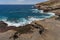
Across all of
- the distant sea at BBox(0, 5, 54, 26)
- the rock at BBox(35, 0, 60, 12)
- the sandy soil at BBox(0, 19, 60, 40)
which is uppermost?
the sandy soil at BBox(0, 19, 60, 40)

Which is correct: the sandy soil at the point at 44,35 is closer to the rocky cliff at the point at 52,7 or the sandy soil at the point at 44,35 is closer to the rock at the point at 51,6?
the rocky cliff at the point at 52,7

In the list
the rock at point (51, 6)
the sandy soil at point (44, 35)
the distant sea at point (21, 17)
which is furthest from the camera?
the rock at point (51, 6)

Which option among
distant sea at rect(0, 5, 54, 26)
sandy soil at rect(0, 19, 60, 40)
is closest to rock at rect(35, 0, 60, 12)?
distant sea at rect(0, 5, 54, 26)

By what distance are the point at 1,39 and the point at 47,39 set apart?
405 cm

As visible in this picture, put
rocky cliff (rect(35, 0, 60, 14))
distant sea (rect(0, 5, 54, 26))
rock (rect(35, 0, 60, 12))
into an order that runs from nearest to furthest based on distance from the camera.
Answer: distant sea (rect(0, 5, 54, 26))
rocky cliff (rect(35, 0, 60, 14))
rock (rect(35, 0, 60, 12))

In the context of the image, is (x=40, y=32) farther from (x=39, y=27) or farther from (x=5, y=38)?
(x=5, y=38)

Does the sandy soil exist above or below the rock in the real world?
above

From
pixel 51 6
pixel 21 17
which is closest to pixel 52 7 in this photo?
pixel 51 6

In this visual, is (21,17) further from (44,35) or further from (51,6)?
(44,35)

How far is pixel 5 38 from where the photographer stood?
15953 mm

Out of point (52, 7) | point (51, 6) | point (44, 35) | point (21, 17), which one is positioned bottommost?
point (51, 6)

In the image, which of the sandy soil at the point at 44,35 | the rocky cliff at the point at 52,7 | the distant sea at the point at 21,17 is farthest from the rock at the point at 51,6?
the sandy soil at the point at 44,35

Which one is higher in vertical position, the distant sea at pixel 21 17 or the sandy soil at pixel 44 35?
the sandy soil at pixel 44 35

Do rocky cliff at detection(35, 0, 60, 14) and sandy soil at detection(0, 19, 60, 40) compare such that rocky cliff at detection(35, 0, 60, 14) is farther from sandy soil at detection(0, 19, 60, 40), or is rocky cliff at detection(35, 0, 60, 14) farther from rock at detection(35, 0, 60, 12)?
sandy soil at detection(0, 19, 60, 40)
